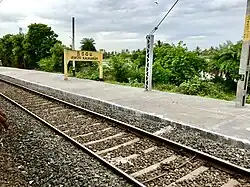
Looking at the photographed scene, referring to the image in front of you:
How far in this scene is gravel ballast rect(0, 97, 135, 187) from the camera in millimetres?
3467

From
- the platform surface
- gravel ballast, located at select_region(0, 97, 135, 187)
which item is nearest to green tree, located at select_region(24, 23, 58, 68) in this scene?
the platform surface

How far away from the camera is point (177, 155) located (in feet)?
14.1

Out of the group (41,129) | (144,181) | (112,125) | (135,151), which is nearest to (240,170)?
(144,181)

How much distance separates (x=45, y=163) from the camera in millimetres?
3990

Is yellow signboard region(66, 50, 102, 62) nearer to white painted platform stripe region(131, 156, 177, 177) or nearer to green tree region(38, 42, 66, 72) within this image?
green tree region(38, 42, 66, 72)

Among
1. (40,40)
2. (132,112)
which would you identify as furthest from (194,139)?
(40,40)

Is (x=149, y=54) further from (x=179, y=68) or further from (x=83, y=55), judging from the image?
(x=83, y=55)

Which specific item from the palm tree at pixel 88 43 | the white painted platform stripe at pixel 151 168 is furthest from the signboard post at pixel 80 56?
the white painted platform stripe at pixel 151 168

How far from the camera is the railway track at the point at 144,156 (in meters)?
3.48

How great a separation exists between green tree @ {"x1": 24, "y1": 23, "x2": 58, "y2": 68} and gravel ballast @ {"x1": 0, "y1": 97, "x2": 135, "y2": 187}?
21520mm

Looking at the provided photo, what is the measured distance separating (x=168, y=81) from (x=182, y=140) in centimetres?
884

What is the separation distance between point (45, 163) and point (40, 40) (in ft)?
78.1

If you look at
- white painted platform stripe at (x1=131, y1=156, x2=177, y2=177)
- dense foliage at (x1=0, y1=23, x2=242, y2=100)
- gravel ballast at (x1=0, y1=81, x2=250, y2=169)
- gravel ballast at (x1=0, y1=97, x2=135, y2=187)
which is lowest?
gravel ballast at (x1=0, y1=97, x2=135, y2=187)

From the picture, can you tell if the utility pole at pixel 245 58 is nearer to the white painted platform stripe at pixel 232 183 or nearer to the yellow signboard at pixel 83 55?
the white painted platform stripe at pixel 232 183
